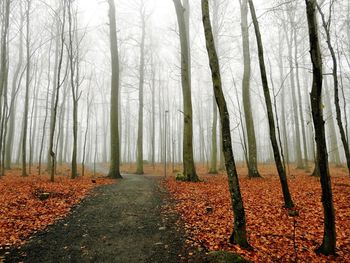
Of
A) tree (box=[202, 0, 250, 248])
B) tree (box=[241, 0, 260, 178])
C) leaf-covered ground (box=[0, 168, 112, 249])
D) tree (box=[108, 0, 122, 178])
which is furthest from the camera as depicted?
tree (box=[108, 0, 122, 178])

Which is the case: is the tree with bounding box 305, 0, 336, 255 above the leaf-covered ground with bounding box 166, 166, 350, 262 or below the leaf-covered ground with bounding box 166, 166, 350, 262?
above

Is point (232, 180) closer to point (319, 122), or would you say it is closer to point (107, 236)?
point (319, 122)

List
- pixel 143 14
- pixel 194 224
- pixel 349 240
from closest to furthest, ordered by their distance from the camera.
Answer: pixel 349 240
pixel 194 224
pixel 143 14

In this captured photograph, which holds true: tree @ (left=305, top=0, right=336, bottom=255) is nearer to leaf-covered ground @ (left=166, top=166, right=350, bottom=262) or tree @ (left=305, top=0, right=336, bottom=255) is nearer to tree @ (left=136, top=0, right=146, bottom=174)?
leaf-covered ground @ (left=166, top=166, right=350, bottom=262)

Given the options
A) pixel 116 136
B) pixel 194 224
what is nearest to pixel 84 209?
pixel 194 224

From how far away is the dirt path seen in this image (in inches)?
174

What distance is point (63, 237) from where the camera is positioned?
5320 millimetres

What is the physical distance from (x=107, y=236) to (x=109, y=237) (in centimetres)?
8

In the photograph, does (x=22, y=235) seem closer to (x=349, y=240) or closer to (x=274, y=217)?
(x=274, y=217)

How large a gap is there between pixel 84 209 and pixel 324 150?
6334mm

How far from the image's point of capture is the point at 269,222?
19.4ft

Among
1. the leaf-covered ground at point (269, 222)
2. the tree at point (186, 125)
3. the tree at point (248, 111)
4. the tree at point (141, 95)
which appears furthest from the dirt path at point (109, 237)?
the tree at point (141, 95)

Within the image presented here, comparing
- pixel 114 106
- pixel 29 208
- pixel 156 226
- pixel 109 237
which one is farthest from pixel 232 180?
pixel 114 106

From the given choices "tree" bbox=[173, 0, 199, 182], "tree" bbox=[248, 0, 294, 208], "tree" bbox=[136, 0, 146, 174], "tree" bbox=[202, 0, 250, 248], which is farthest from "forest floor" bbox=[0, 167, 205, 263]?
"tree" bbox=[136, 0, 146, 174]
